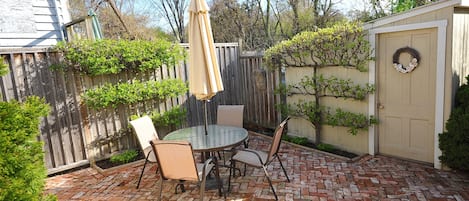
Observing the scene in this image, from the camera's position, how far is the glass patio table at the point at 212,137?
3.40 meters

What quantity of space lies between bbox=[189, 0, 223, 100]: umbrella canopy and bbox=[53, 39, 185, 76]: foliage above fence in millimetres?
1830

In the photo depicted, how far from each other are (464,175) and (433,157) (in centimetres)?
42

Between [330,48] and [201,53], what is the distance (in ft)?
8.23

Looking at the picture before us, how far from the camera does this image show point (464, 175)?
3809mm

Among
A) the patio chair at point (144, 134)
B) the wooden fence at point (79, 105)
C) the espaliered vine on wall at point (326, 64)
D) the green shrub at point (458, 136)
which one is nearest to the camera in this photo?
the green shrub at point (458, 136)

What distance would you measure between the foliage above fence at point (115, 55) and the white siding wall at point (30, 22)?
1.85 meters

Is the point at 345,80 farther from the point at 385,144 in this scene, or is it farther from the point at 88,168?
the point at 88,168

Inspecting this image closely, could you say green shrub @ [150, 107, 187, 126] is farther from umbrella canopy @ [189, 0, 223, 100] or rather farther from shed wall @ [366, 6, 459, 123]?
shed wall @ [366, 6, 459, 123]

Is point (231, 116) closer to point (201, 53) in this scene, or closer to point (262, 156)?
point (262, 156)

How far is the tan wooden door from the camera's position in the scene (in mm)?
4012

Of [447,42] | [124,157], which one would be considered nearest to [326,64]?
[447,42]

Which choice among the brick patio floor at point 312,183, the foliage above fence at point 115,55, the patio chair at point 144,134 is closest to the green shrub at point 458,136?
the brick patio floor at point 312,183

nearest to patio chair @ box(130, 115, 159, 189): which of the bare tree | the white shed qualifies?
the white shed

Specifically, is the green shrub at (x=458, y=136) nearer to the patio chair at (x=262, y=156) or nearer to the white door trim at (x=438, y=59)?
the white door trim at (x=438, y=59)
